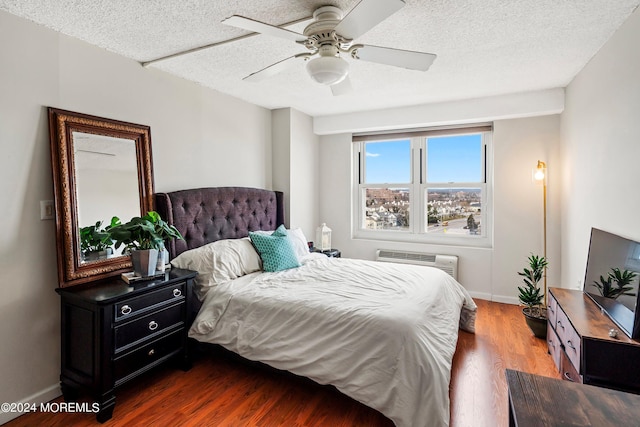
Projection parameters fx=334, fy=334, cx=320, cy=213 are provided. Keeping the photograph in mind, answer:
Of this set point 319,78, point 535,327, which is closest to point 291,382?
point 319,78

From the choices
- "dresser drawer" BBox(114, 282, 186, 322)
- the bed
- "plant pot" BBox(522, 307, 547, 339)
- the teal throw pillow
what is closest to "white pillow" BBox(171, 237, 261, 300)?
the bed

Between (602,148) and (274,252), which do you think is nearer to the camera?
(602,148)

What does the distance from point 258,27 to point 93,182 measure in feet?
5.36

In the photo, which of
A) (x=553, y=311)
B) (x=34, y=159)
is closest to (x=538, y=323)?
(x=553, y=311)

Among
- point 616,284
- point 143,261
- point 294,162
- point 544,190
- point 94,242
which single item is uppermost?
point 294,162

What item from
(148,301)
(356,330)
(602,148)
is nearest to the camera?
(356,330)

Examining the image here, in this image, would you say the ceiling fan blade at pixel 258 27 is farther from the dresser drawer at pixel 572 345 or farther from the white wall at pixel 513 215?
the white wall at pixel 513 215

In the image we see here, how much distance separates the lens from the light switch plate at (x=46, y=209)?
2.16 metres

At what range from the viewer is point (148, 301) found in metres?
2.22

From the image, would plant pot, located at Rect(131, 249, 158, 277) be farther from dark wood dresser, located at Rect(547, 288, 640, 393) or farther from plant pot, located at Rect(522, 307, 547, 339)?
plant pot, located at Rect(522, 307, 547, 339)

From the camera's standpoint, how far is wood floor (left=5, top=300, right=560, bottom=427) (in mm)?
1974

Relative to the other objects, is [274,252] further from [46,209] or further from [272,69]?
[46,209]

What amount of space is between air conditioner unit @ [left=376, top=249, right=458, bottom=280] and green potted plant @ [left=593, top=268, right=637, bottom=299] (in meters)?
1.83

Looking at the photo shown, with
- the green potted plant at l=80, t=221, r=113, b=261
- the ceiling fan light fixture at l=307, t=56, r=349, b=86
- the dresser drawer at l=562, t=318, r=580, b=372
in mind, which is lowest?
the dresser drawer at l=562, t=318, r=580, b=372
